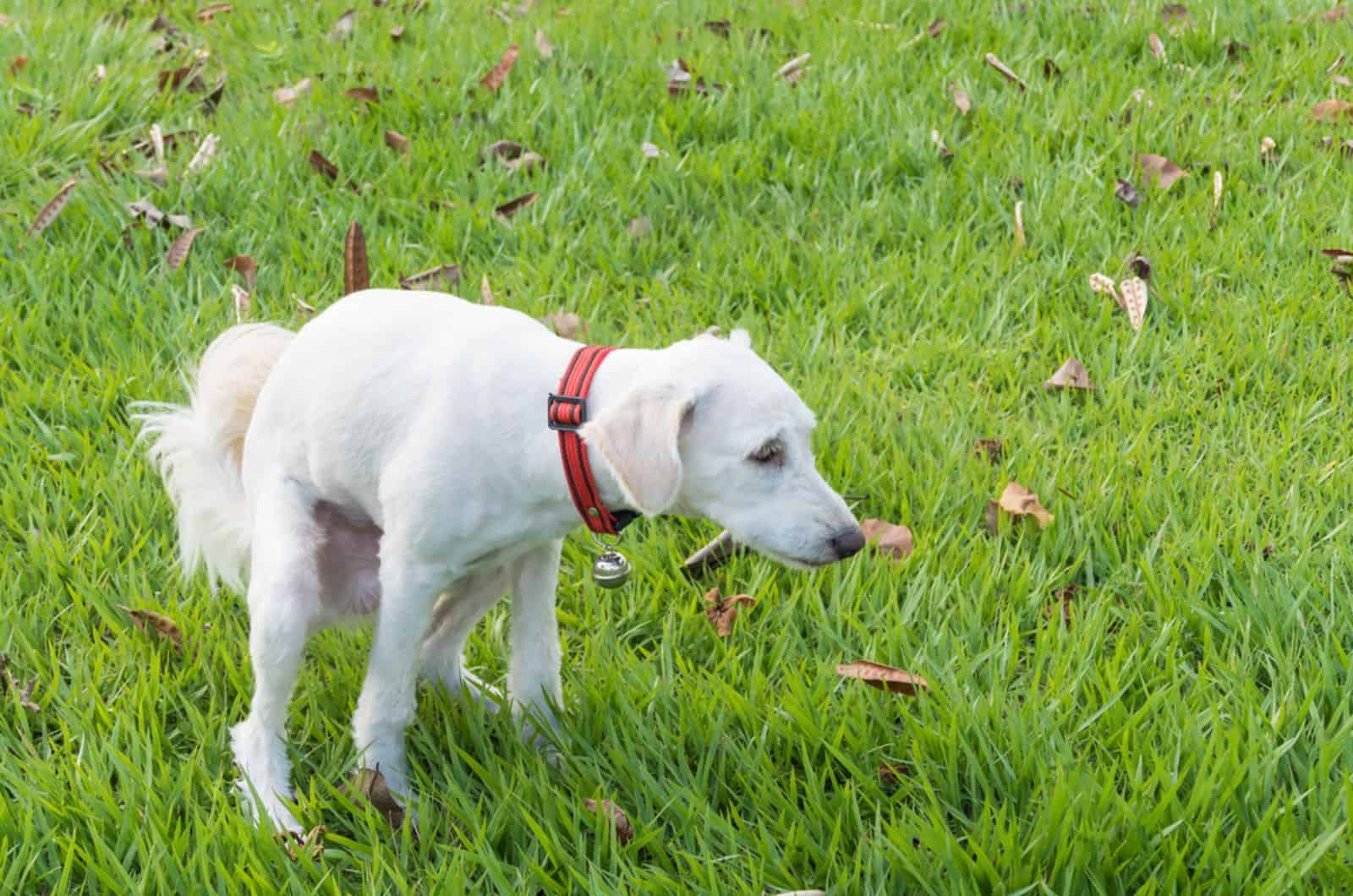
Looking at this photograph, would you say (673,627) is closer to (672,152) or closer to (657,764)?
(657,764)

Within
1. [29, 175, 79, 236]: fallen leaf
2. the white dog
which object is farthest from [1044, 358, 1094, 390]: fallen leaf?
[29, 175, 79, 236]: fallen leaf

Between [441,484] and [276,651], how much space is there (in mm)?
490

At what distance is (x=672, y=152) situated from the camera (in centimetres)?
486

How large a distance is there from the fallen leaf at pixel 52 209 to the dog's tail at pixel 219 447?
1772 mm

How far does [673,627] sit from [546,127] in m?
2.75

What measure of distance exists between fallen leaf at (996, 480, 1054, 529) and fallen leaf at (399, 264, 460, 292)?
1.95 meters

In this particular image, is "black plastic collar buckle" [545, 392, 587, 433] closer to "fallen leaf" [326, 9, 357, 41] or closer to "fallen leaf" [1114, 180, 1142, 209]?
"fallen leaf" [1114, 180, 1142, 209]

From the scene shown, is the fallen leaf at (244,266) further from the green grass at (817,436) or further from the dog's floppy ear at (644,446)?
the dog's floppy ear at (644,446)

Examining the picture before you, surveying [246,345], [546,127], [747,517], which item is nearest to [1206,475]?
[747,517]

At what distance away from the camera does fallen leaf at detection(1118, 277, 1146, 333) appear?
3.97 metres

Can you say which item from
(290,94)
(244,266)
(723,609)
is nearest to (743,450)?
(723,609)

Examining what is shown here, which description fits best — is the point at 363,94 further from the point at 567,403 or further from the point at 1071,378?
the point at 567,403

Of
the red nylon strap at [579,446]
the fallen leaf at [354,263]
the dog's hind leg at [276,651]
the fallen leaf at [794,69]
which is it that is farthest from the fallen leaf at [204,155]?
the red nylon strap at [579,446]

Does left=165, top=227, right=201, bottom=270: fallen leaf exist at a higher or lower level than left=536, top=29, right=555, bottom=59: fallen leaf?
lower
